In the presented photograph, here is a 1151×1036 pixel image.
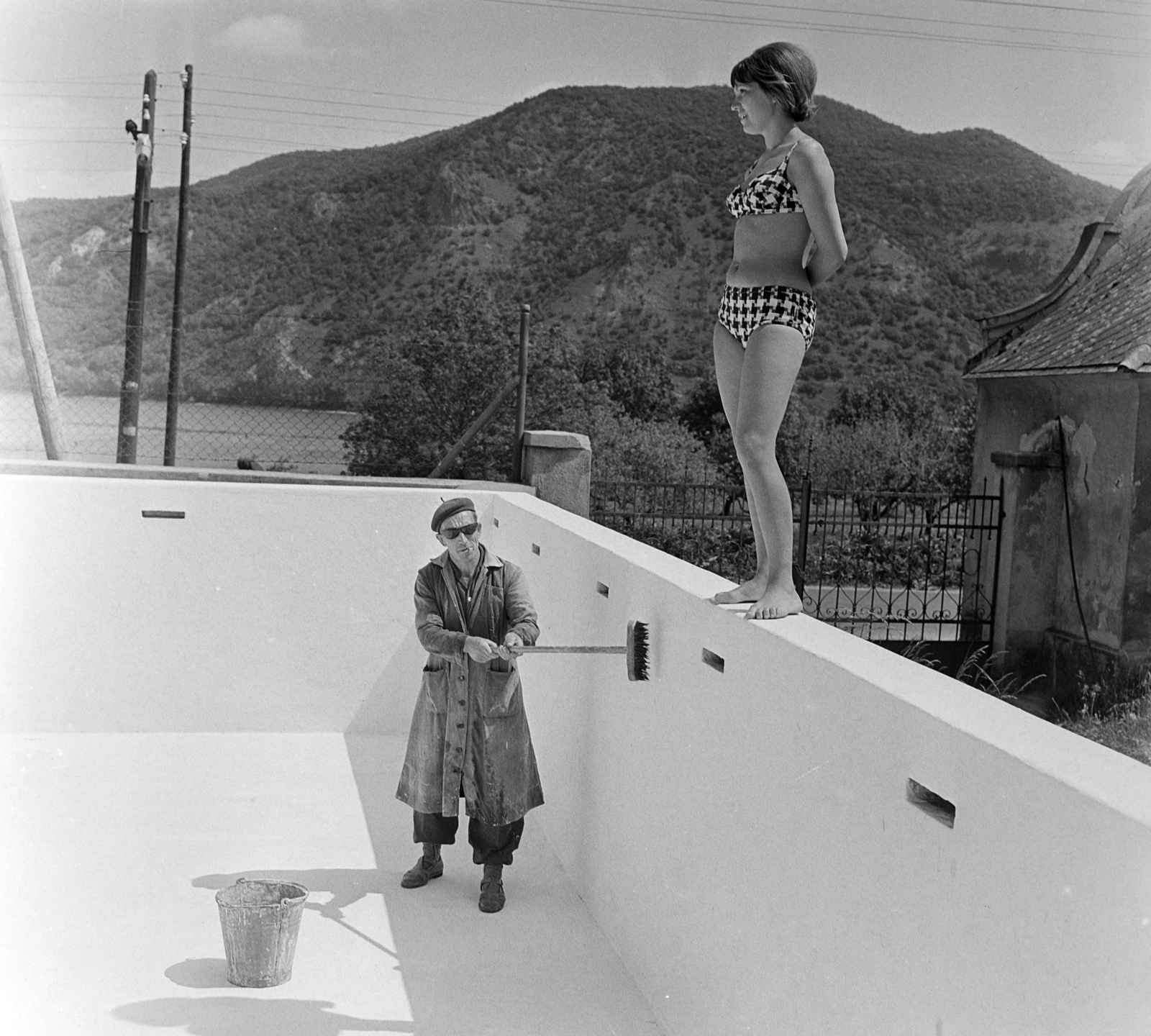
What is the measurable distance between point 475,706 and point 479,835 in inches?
15.5

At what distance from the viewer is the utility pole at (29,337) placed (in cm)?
786

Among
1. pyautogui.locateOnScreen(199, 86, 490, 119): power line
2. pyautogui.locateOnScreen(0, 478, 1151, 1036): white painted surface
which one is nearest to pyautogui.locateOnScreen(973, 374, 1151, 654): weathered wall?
pyautogui.locateOnScreen(0, 478, 1151, 1036): white painted surface

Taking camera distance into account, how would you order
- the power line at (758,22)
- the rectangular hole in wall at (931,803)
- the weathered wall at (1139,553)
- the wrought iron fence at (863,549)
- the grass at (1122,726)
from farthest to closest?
1. the power line at (758,22)
2. the weathered wall at (1139,553)
3. the wrought iron fence at (863,549)
4. the grass at (1122,726)
5. the rectangular hole in wall at (931,803)

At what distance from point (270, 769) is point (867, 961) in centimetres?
389

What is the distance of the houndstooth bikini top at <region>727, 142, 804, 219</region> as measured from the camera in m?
2.80

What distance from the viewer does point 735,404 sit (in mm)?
3053

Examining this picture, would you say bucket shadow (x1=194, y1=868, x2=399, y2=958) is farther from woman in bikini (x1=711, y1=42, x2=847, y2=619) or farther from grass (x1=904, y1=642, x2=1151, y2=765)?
grass (x1=904, y1=642, x2=1151, y2=765)

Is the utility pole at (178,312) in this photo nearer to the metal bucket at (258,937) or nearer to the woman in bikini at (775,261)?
the metal bucket at (258,937)

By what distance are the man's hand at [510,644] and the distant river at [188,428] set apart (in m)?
19.4

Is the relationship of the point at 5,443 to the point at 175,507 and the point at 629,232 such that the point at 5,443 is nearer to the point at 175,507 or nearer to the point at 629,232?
the point at 629,232

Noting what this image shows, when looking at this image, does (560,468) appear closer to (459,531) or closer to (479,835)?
(459,531)

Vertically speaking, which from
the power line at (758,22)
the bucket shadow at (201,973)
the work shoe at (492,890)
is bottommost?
the bucket shadow at (201,973)

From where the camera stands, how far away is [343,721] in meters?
6.18

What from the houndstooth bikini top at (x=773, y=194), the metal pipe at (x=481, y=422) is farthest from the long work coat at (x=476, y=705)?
the metal pipe at (x=481, y=422)
